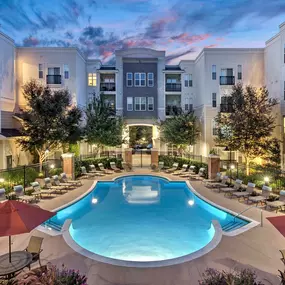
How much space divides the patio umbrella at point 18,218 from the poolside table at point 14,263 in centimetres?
100

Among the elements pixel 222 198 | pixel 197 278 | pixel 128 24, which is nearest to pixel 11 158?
pixel 222 198

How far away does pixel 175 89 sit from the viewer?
30.8m

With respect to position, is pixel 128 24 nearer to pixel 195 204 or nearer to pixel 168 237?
pixel 195 204

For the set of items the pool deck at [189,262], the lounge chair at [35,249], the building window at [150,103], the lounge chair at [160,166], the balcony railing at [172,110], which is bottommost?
the pool deck at [189,262]

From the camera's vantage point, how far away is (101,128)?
22.7 meters

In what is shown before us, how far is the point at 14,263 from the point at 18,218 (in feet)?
4.30

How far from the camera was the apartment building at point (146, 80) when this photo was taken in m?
21.4

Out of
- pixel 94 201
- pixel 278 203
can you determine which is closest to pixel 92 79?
pixel 94 201

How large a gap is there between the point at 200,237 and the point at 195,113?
21599mm

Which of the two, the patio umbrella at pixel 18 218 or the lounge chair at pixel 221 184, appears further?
the lounge chair at pixel 221 184

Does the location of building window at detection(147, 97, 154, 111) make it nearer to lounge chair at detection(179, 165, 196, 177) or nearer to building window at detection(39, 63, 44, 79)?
→ lounge chair at detection(179, 165, 196, 177)

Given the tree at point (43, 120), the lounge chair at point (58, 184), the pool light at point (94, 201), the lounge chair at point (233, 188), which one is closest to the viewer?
the lounge chair at point (233, 188)

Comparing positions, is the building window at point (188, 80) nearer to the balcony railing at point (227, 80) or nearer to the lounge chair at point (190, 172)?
the balcony railing at point (227, 80)

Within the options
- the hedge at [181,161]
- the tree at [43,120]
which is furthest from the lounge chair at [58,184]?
the hedge at [181,161]
